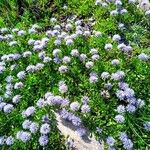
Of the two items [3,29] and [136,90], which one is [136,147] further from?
[3,29]

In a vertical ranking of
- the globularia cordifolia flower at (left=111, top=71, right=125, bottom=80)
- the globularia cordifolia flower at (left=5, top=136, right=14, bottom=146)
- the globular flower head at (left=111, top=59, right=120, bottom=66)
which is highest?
the globular flower head at (left=111, top=59, right=120, bottom=66)

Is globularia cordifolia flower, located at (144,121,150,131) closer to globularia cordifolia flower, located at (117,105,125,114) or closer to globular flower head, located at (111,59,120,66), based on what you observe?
globularia cordifolia flower, located at (117,105,125,114)

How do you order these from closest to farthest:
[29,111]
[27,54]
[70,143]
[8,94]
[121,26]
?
[70,143], [29,111], [8,94], [27,54], [121,26]

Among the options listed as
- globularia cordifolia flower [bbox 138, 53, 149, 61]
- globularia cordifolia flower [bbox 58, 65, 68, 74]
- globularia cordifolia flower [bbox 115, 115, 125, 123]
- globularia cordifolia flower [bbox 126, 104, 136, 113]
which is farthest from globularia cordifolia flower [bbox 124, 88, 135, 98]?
globularia cordifolia flower [bbox 58, 65, 68, 74]

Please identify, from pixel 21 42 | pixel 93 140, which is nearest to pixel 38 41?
pixel 21 42

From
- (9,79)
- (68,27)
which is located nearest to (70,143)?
(9,79)

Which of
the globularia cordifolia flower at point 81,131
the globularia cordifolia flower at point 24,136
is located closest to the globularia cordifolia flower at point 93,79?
the globularia cordifolia flower at point 81,131

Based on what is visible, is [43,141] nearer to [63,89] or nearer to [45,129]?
[45,129]

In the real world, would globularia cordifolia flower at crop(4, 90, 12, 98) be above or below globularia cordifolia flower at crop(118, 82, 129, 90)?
below

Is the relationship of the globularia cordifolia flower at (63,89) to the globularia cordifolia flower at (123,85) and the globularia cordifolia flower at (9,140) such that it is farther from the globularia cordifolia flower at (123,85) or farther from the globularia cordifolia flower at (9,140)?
the globularia cordifolia flower at (9,140)
